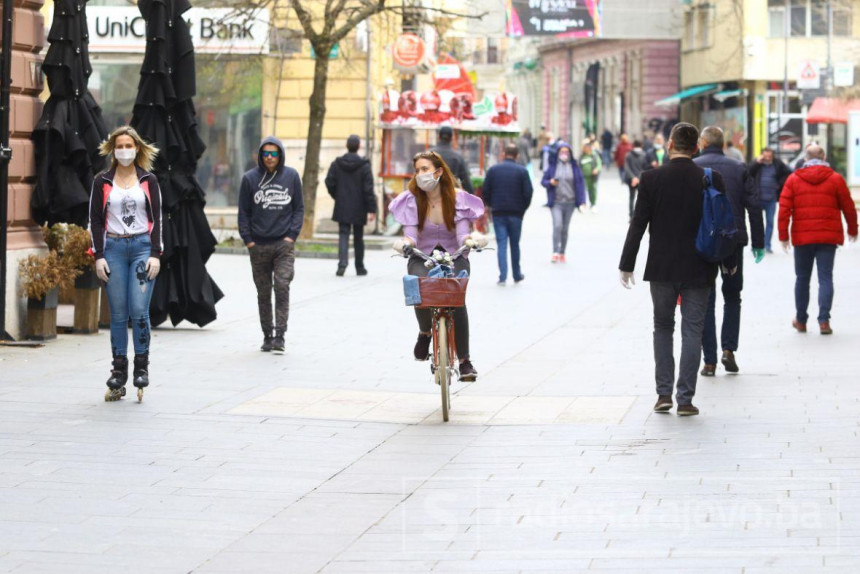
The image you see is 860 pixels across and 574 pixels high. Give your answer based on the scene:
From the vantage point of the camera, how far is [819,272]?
15.0 meters

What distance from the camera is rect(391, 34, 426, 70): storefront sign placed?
102 ft

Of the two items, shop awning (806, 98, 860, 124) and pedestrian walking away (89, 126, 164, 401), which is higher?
shop awning (806, 98, 860, 124)

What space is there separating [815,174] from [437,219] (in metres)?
5.59

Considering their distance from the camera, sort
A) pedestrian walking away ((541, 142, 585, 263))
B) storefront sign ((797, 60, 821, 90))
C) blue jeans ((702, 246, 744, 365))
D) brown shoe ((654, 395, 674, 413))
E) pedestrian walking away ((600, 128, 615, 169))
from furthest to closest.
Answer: pedestrian walking away ((600, 128, 615, 169))
storefront sign ((797, 60, 821, 90))
pedestrian walking away ((541, 142, 585, 263))
blue jeans ((702, 246, 744, 365))
brown shoe ((654, 395, 674, 413))

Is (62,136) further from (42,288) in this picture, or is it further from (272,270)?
(272,270)

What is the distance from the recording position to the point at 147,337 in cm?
1050

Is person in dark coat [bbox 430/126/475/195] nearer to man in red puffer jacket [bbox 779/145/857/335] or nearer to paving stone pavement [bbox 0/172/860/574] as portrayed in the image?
paving stone pavement [bbox 0/172/860/574]

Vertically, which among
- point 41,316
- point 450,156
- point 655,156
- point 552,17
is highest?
point 552,17

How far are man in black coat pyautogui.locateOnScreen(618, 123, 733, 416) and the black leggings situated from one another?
1.06 meters

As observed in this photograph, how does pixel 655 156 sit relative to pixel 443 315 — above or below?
above

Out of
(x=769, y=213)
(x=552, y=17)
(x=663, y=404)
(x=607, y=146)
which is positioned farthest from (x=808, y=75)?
(x=663, y=404)

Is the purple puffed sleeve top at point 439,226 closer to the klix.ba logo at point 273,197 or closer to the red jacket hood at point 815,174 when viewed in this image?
the klix.ba logo at point 273,197

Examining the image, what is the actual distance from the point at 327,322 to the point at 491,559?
9.58m

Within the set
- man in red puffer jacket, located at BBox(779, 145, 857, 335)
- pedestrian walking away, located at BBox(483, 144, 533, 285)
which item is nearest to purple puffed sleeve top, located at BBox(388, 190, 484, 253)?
man in red puffer jacket, located at BBox(779, 145, 857, 335)
